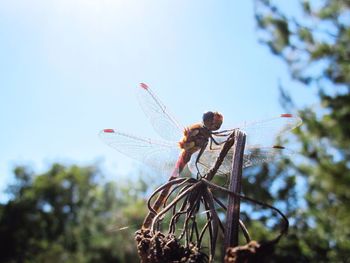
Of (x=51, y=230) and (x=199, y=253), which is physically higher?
(x=51, y=230)

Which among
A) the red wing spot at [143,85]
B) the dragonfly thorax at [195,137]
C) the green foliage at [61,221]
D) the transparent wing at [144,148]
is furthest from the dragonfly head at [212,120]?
the green foliage at [61,221]

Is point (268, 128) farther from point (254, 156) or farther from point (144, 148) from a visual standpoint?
point (144, 148)

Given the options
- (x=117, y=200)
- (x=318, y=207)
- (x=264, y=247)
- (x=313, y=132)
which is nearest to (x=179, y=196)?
(x=264, y=247)

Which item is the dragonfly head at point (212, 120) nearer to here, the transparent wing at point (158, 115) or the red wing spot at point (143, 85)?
the transparent wing at point (158, 115)

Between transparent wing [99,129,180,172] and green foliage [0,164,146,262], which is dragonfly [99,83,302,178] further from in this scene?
green foliage [0,164,146,262]

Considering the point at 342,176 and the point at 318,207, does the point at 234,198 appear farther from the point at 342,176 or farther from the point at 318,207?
the point at 318,207

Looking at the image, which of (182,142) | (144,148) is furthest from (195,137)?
(144,148)
